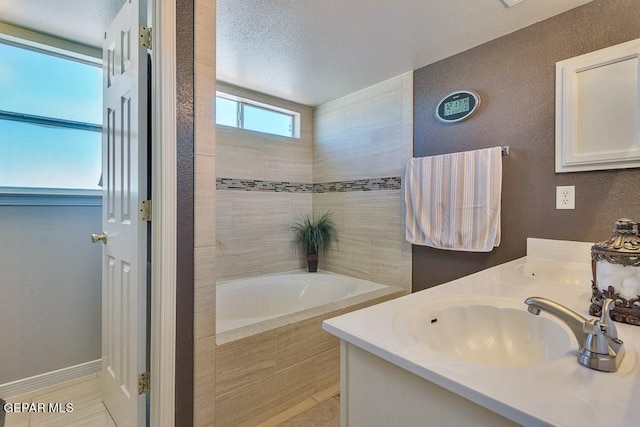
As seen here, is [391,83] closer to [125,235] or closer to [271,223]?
[271,223]

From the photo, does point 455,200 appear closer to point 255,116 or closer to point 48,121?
point 255,116

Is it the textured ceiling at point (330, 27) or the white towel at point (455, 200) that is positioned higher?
the textured ceiling at point (330, 27)

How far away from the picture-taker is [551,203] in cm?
168

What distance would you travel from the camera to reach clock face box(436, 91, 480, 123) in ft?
6.54

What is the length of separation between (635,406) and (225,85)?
286 cm

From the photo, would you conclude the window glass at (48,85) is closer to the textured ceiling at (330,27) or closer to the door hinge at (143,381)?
the textured ceiling at (330,27)

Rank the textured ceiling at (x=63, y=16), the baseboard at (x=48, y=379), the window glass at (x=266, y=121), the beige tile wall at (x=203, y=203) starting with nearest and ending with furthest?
the beige tile wall at (x=203, y=203) → the textured ceiling at (x=63, y=16) → the baseboard at (x=48, y=379) → the window glass at (x=266, y=121)

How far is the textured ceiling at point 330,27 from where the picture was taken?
159cm

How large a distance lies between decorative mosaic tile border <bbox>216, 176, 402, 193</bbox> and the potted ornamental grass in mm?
288

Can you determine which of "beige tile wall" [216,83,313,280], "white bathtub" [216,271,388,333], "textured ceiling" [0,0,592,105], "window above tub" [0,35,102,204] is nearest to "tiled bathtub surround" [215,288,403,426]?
"white bathtub" [216,271,388,333]

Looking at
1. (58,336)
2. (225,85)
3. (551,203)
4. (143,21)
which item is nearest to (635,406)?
(551,203)

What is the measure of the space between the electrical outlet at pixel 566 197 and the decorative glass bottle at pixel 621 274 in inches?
34.3

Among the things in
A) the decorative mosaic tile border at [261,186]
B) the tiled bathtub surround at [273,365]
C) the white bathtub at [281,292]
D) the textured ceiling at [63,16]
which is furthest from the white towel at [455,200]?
the textured ceiling at [63,16]

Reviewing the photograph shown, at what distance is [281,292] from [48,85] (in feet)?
7.20
